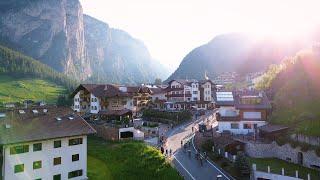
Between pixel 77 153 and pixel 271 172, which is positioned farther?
pixel 77 153

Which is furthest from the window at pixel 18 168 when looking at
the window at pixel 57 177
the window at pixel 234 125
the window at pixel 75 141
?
the window at pixel 234 125

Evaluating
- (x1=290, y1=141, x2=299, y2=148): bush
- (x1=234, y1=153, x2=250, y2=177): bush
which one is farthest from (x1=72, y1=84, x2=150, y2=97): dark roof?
(x1=290, y1=141, x2=299, y2=148): bush

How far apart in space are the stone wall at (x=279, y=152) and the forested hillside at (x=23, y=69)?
132464 millimetres

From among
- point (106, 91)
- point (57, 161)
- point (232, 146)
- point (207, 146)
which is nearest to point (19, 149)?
point (57, 161)

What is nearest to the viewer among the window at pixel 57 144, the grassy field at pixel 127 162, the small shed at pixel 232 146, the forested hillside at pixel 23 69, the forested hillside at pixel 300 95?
the window at pixel 57 144

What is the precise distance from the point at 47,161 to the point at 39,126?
13.4 ft

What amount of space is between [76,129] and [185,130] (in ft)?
94.5

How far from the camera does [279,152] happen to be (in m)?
43.9

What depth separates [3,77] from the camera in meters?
161

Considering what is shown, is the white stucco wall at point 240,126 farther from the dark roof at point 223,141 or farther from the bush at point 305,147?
the bush at point 305,147

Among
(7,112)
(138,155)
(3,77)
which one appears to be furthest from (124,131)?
(3,77)

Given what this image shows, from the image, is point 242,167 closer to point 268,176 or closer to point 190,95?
point 268,176

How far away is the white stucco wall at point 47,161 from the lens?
116 ft

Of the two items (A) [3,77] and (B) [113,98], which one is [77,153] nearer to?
(B) [113,98]
